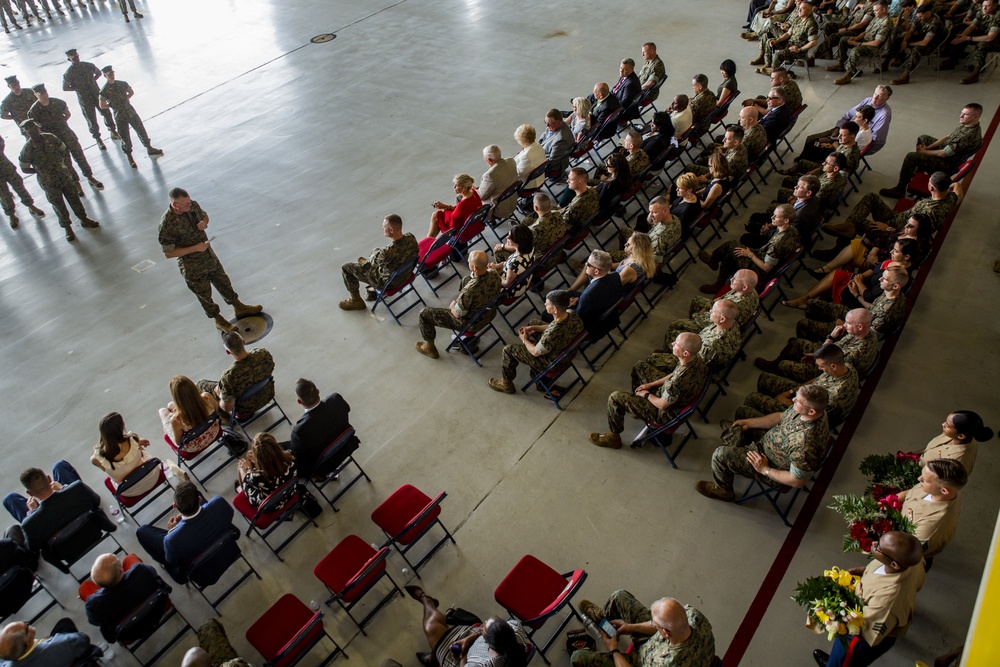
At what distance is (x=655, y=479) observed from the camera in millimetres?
5590

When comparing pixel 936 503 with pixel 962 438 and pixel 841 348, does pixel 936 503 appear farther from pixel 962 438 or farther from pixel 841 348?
pixel 841 348

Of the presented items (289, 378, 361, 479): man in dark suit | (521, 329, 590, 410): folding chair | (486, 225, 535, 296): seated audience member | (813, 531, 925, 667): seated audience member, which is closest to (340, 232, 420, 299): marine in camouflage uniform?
(486, 225, 535, 296): seated audience member

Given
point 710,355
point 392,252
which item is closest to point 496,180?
point 392,252

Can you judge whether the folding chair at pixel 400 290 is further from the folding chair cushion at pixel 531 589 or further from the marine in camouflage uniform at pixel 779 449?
the marine in camouflage uniform at pixel 779 449

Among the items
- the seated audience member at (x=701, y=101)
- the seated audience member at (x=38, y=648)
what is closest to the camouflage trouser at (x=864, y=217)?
the seated audience member at (x=701, y=101)

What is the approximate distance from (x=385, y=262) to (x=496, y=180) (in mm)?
1919

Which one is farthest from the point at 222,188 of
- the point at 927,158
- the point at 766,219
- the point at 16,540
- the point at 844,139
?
the point at 927,158

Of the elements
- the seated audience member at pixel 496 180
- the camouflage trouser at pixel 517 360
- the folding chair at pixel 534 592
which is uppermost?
the seated audience member at pixel 496 180

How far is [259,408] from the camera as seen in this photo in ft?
20.1

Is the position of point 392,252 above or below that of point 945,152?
above

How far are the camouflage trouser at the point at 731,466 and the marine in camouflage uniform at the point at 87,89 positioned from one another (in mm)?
11578

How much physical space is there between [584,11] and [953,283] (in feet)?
35.7

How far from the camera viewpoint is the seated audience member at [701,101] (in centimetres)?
922

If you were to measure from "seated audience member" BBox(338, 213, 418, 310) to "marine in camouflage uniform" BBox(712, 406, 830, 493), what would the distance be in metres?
3.75
